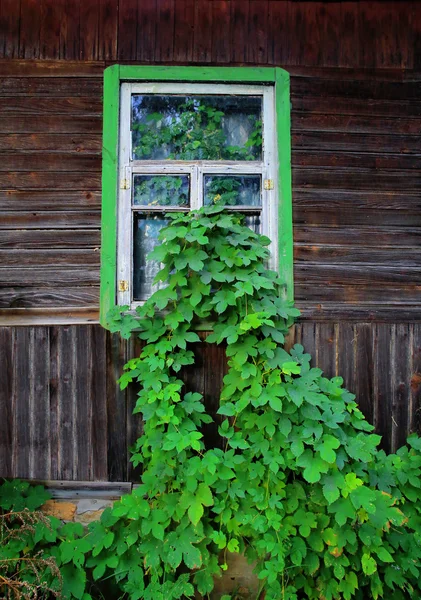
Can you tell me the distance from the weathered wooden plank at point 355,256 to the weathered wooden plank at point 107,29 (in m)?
1.76

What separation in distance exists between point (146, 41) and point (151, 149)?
70cm

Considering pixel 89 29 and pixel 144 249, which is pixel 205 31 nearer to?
pixel 89 29

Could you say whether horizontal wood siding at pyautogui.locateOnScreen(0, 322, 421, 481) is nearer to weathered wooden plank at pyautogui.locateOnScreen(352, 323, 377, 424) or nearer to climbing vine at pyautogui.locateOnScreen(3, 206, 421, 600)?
climbing vine at pyautogui.locateOnScreen(3, 206, 421, 600)

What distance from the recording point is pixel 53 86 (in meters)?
3.00

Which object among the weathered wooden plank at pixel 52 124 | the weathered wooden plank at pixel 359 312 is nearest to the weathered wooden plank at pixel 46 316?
the weathered wooden plank at pixel 52 124

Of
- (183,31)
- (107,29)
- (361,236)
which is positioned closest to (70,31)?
(107,29)

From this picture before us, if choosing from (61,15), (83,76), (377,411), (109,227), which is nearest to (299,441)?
A: (377,411)

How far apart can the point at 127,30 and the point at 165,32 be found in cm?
25

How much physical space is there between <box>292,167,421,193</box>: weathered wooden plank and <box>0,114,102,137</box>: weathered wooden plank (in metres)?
1.36

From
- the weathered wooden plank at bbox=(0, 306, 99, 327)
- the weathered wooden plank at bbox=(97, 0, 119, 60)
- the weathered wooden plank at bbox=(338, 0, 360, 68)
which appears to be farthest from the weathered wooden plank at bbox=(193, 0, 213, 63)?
the weathered wooden plank at bbox=(0, 306, 99, 327)

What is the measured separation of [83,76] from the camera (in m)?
2.99

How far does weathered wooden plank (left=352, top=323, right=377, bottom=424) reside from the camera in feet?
9.78

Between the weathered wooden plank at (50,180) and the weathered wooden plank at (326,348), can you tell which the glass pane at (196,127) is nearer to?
the weathered wooden plank at (50,180)

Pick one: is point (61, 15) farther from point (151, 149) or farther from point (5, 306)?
point (5, 306)
